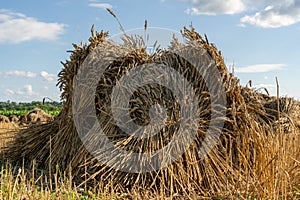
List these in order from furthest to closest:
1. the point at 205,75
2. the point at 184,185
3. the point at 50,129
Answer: the point at 50,129
the point at 205,75
the point at 184,185

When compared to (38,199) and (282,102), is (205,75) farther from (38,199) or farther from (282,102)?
(282,102)

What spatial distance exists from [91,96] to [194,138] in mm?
1448

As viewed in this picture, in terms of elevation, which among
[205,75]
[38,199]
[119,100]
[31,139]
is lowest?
[38,199]

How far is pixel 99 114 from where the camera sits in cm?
531

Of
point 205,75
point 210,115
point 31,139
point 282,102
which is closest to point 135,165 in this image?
point 210,115

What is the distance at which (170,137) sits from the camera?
15.9ft

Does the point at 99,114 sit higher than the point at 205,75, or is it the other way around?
the point at 205,75

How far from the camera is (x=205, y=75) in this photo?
5.20 metres

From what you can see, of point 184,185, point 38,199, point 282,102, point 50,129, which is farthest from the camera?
point 282,102

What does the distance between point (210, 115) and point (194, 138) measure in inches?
14.8

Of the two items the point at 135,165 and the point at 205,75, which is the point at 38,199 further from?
the point at 205,75

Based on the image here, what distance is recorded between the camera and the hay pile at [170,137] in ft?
15.7

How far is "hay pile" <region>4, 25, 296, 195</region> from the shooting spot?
4789 millimetres

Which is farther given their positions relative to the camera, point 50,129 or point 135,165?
point 50,129
